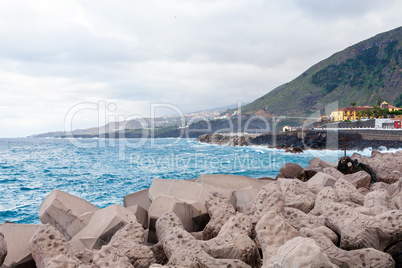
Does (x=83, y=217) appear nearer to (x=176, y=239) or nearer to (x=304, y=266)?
(x=176, y=239)

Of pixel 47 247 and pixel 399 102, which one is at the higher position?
pixel 399 102

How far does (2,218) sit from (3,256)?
6350 millimetres

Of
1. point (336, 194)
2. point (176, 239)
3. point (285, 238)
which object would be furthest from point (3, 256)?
point (336, 194)

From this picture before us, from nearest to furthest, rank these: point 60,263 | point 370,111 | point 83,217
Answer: point 60,263 < point 83,217 < point 370,111

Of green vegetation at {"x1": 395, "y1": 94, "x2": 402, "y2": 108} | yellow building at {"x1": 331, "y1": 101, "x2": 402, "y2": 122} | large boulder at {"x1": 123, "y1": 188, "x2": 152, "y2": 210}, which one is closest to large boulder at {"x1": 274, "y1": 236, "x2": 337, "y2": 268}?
large boulder at {"x1": 123, "y1": 188, "x2": 152, "y2": 210}

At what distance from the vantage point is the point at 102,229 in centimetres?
299

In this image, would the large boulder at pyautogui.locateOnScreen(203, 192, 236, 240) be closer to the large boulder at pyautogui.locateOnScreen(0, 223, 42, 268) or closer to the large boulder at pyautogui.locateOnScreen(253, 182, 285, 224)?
the large boulder at pyautogui.locateOnScreen(253, 182, 285, 224)

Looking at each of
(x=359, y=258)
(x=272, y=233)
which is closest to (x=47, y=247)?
(x=272, y=233)

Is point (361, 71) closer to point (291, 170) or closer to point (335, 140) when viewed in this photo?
point (335, 140)

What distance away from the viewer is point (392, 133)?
1400 inches

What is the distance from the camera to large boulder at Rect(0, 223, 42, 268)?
2.62 metres

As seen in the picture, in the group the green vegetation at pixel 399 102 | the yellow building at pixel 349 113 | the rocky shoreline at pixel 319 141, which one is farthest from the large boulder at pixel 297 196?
the green vegetation at pixel 399 102

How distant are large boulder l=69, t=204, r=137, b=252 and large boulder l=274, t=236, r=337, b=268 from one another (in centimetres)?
169

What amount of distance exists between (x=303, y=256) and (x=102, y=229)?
197 centimetres
